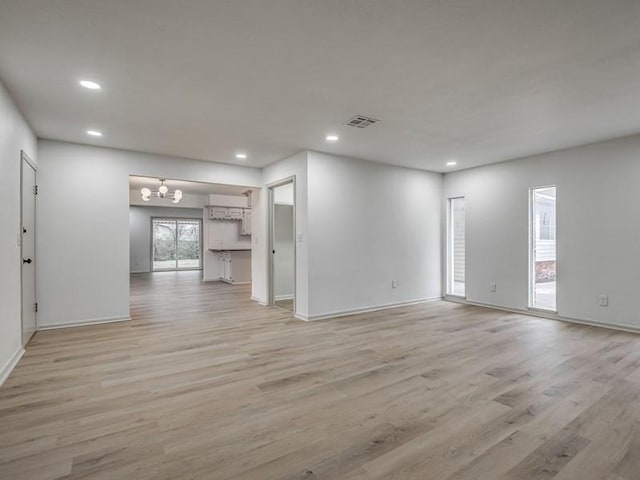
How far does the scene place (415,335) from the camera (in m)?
4.25

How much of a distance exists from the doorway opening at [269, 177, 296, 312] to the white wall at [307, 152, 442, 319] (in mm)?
1248

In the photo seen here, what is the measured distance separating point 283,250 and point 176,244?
8.63 meters

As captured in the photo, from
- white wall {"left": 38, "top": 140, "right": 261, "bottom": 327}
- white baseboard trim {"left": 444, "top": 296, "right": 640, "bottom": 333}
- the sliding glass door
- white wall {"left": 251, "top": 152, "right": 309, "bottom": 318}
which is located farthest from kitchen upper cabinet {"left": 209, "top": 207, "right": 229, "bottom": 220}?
white baseboard trim {"left": 444, "top": 296, "right": 640, "bottom": 333}

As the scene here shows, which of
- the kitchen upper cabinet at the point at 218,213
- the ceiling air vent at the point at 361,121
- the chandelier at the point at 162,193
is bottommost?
the kitchen upper cabinet at the point at 218,213

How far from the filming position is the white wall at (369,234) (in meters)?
5.20

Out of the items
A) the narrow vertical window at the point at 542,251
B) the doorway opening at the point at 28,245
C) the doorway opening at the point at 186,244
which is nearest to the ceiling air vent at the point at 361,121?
the doorway opening at the point at 186,244

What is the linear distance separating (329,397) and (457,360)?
151 cm

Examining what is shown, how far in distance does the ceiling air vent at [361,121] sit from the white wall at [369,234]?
1.24m

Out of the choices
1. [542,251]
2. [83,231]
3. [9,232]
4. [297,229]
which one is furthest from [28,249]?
[542,251]

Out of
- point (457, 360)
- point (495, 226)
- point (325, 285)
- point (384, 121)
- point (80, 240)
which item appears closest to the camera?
point (457, 360)

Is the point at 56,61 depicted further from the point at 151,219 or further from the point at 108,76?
the point at 151,219

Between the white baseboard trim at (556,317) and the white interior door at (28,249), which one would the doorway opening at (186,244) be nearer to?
the white interior door at (28,249)

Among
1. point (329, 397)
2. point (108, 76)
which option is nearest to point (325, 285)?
point (329, 397)

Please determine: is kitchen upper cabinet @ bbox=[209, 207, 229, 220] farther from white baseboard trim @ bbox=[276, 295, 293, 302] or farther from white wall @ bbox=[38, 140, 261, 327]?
white wall @ bbox=[38, 140, 261, 327]
